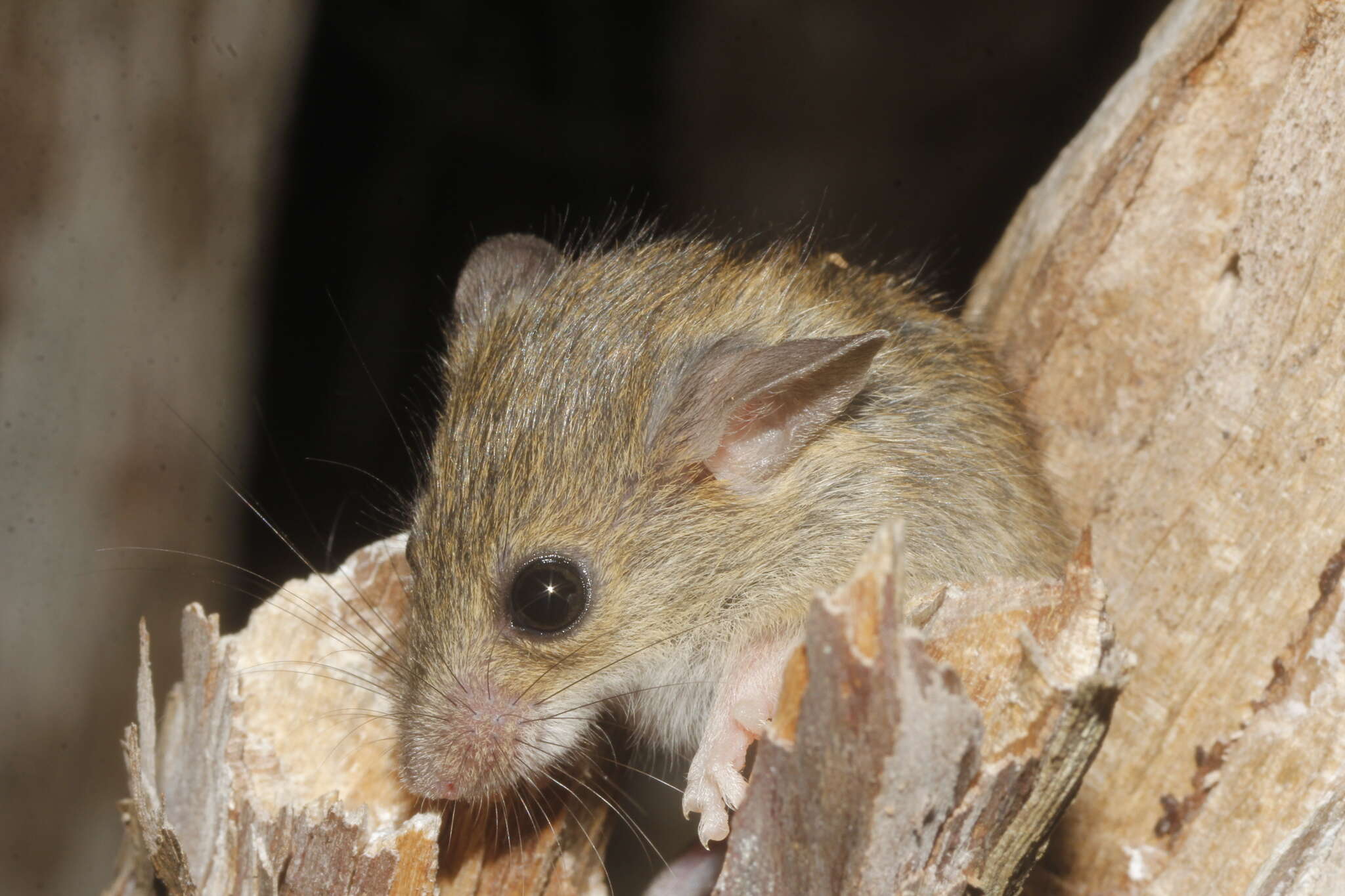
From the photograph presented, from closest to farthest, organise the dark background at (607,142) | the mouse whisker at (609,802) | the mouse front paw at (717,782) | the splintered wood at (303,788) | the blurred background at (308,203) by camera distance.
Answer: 1. the splintered wood at (303,788)
2. the mouse front paw at (717,782)
3. the mouse whisker at (609,802)
4. the blurred background at (308,203)
5. the dark background at (607,142)

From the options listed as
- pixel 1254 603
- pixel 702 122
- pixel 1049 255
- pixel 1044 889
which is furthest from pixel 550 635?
pixel 702 122

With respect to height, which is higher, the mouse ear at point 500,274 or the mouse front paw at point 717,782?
the mouse ear at point 500,274

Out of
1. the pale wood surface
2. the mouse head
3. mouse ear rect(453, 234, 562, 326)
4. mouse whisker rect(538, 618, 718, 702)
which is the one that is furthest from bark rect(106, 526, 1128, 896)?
the pale wood surface

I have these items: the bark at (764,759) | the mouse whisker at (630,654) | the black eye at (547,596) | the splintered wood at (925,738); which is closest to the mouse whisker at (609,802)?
the bark at (764,759)

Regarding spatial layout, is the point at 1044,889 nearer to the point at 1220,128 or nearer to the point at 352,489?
the point at 1220,128

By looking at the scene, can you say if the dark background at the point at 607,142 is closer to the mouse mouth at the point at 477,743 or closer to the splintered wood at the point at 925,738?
the mouse mouth at the point at 477,743

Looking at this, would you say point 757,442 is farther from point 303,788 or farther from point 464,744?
point 303,788

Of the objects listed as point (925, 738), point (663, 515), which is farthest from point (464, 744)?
point (925, 738)

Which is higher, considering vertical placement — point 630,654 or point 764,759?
point 764,759

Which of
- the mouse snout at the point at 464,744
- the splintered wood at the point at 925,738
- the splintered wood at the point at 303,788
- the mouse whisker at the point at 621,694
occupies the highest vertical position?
the splintered wood at the point at 925,738
